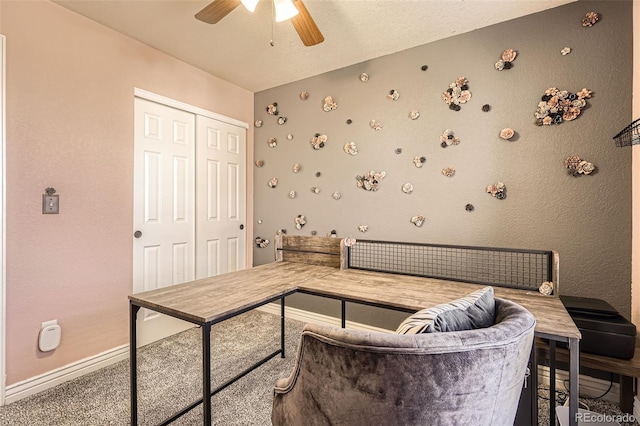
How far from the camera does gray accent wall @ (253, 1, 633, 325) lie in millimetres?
1823

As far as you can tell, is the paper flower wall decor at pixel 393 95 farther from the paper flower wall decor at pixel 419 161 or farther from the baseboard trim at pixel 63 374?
the baseboard trim at pixel 63 374

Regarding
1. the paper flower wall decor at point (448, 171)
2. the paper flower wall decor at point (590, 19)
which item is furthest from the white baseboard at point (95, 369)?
the paper flower wall decor at point (590, 19)

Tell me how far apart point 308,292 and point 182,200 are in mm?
1741

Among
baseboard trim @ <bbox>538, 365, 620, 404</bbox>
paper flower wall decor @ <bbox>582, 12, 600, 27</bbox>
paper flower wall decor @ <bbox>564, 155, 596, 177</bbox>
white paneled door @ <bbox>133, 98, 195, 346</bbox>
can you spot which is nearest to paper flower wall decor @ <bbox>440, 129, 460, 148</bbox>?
paper flower wall decor @ <bbox>564, 155, 596, 177</bbox>

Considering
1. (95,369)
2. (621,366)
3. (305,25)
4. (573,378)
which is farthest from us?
(95,369)

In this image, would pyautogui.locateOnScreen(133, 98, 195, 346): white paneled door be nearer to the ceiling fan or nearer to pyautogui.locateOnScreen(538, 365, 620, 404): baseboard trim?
the ceiling fan

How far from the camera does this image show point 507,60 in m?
2.11

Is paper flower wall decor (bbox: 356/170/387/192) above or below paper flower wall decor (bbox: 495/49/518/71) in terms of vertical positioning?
below

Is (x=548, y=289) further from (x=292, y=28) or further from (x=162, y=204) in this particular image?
(x=162, y=204)

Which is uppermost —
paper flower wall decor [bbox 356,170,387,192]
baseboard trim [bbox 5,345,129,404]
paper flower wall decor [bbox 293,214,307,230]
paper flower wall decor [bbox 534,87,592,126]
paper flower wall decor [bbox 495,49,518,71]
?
paper flower wall decor [bbox 495,49,518,71]

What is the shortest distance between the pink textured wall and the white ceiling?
0.26 metres

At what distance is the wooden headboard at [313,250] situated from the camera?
7.43 ft

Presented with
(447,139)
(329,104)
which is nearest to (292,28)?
(329,104)

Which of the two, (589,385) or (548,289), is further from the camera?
(589,385)
